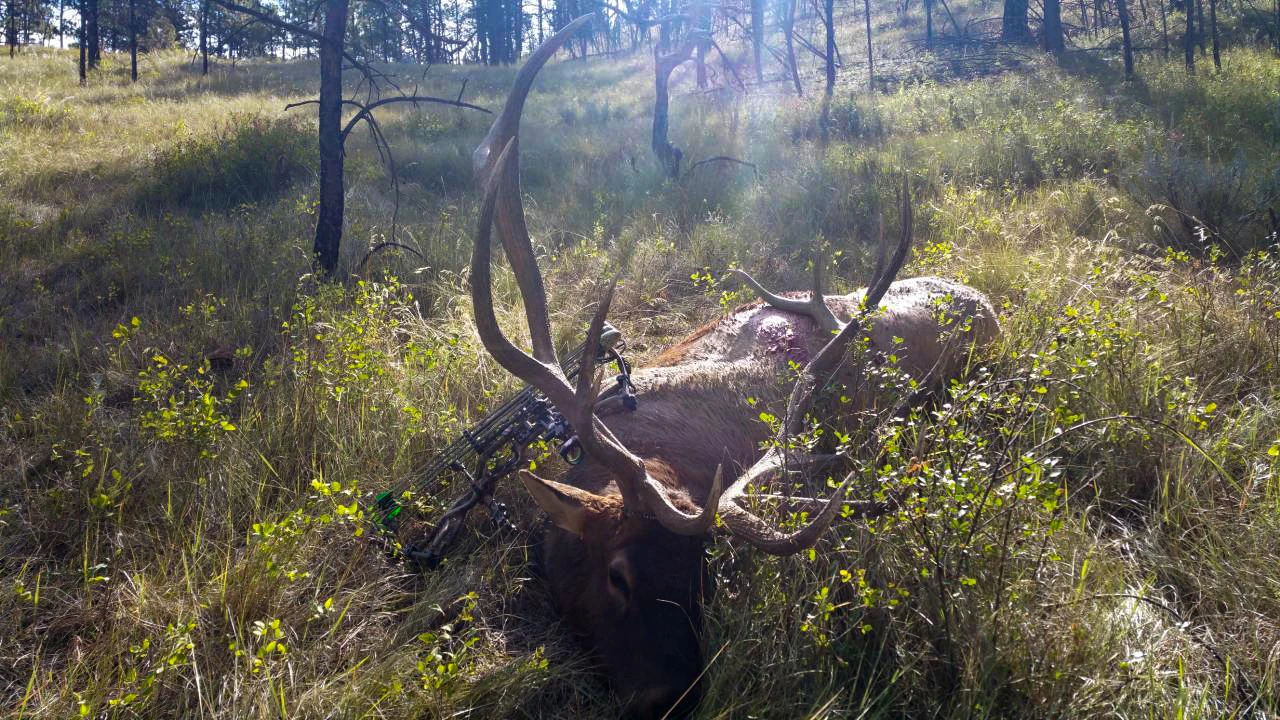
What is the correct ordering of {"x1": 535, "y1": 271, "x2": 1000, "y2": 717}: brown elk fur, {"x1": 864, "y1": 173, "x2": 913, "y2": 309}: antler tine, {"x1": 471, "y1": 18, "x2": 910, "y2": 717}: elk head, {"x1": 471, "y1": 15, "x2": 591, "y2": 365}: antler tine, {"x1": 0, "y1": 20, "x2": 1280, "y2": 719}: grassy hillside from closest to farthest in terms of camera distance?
{"x1": 0, "y1": 20, "x2": 1280, "y2": 719}: grassy hillside
{"x1": 471, "y1": 18, "x2": 910, "y2": 717}: elk head
{"x1": 535, "y1": 271, "x2": 1000, "y2": 717}: brown elk fur
{"x1": 471, "y1": 15, "x2": 591, "y2": 365}: antler tine
{"x1": 864, "y1": 173, "x2": 913, "y2": 309}: antler tine

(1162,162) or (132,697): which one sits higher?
(1162,162)

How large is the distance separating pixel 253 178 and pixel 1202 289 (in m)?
9.56

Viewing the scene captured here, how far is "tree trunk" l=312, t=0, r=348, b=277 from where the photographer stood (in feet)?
18.6

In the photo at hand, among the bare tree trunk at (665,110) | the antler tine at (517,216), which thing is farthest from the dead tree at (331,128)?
the bare tree trunk at (665,110)

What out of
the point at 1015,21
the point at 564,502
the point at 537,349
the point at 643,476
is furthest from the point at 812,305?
the point at 1015,21

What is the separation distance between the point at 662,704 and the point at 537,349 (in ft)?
4.68

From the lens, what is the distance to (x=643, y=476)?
2.65 m

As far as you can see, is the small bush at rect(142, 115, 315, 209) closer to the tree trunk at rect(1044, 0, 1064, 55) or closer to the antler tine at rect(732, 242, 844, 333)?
the antler tine at rect(732, 242, 844, 333)

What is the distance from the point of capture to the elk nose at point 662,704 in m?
2.34

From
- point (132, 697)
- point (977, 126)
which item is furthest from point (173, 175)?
point (977, 126)

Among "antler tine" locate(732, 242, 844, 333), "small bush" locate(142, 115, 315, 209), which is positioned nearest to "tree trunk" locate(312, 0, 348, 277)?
"small bush" locate(142, 115, 315, 209)

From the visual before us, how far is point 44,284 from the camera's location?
17.7 ft

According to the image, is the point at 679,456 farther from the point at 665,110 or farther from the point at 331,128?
the point at 665,110

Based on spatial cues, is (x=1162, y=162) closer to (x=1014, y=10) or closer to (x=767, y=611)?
(x=767, y=611)
